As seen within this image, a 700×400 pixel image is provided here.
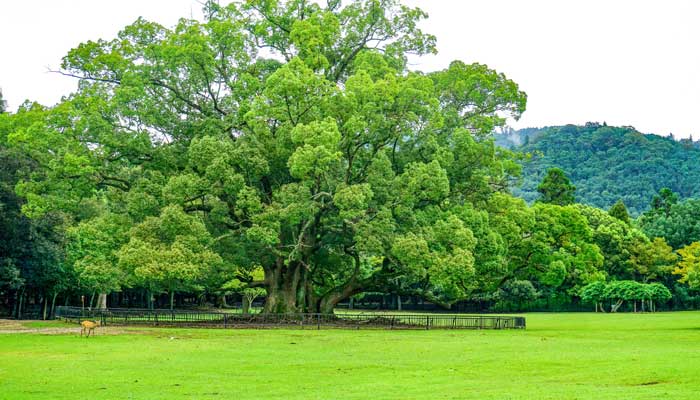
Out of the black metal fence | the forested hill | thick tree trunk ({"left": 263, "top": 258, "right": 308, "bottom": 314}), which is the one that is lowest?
the black metal fence

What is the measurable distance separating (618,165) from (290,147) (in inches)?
4194

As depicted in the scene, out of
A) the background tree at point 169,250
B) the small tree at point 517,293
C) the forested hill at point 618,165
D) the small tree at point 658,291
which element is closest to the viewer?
the background tree at point 169,250

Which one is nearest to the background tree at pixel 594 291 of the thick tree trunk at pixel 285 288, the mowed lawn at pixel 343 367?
the thick tree trunk at pixel 285 288

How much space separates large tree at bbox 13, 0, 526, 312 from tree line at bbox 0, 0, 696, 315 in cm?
11

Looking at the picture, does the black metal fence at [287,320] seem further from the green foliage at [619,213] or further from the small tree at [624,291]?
the green foliage at [619,213]

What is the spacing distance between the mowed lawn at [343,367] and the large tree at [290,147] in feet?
30.4

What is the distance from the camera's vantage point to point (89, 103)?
41219 mm

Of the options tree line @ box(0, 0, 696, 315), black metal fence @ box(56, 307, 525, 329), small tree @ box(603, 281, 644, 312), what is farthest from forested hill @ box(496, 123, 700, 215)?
black metal fence @ box(56, 307, 525, 329)

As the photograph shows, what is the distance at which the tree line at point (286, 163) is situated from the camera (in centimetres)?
3872

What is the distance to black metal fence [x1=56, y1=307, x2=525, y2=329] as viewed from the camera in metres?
39.1

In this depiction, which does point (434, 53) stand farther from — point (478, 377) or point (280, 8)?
point (478, 377)

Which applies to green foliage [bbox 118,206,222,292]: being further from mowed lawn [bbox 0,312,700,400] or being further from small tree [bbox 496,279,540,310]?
small tree [bbox 496,279,540,310]

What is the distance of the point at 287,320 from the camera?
39719 mm

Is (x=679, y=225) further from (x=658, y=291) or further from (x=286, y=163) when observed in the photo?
(x=286, y=163)
